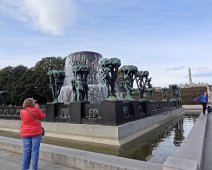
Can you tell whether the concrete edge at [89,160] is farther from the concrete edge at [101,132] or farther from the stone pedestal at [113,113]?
the stone pedestal at [113,113]

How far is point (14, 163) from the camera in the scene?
21.5ft

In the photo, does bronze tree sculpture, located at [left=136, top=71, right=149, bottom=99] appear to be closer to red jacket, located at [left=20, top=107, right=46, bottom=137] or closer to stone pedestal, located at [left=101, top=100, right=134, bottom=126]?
stone pedestal, located at [left=101, top=100, right=134, bottom=126]

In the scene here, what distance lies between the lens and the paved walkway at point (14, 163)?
6.08 meters

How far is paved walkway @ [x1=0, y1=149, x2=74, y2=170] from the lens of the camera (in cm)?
608

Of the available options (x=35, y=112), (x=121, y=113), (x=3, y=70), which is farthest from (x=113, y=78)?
(x=3, y=70)

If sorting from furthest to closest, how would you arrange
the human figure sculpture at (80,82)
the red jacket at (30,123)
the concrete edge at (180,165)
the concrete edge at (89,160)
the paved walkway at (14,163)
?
the human figure sculpture at (80,82) < the paved walkway at (14,163) < the red jacket at (30,123) < the concrete edge at (89,160) < the concrete edge at (180,165)

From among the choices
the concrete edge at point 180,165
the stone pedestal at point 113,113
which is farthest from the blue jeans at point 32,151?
the stone pedestal at point 113,113

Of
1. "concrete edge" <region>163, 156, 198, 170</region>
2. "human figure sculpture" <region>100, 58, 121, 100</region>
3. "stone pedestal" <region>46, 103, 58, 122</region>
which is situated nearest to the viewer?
"concrete edge" <region>163, 156, 198, 170</region>

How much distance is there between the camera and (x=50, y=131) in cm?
1377

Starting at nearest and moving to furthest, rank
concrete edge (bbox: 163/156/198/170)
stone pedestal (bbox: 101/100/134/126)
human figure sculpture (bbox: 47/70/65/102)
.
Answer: concrete edge (bbox: 163/156/198/170) < stone pedestal (bbox: 101/100/134/126) < human figure sculpture (bbox: 47/70/65/102)

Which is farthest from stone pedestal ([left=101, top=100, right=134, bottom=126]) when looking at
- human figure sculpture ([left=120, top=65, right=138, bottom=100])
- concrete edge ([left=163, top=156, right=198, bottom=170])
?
concrete edge ([left=163, top=156, right=198, bottom=170])

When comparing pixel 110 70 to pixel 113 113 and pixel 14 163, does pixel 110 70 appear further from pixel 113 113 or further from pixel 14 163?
pixel 14 163

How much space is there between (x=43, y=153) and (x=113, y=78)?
6301 millimetres

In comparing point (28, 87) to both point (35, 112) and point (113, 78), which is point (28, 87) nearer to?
point (113, 78)
